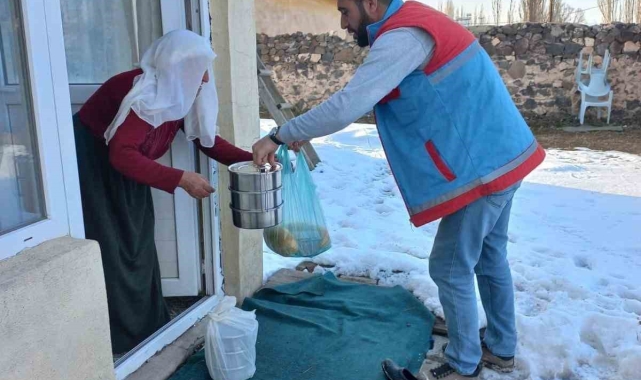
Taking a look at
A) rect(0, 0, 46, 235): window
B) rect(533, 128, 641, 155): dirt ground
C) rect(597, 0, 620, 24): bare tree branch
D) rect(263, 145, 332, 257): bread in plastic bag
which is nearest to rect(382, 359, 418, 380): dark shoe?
rect(263, 145, 332, 257): bread in plastic bag

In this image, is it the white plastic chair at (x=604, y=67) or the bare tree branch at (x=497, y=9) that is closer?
the white plastic chair at (x=604, y=67)

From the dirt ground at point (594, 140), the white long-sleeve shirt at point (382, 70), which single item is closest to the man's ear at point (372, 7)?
the white long-sleeve shirt at point (382, 70)

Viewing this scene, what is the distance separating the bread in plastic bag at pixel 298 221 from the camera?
2.78m

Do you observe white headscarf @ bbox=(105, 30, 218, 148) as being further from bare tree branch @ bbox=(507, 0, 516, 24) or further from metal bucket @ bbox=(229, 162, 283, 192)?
bare tree branch @ bbox=(507, 0, 516, 24)

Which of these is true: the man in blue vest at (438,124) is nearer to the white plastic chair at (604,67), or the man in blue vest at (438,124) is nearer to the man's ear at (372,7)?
the man's ear at (372,7)

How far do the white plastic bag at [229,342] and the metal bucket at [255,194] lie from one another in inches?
14.2

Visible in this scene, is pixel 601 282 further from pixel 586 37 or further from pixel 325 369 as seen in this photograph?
pixel 586 37

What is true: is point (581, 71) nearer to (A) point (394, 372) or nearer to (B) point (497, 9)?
(A) point (394, 372)

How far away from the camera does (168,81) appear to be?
2.30m

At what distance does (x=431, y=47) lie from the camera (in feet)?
6.61

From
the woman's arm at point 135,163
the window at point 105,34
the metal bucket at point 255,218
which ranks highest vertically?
the window at point 105,34

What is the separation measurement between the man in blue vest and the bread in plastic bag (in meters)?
0.48

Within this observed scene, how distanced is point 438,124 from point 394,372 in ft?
3.48

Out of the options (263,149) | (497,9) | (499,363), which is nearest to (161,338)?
(263,149)
